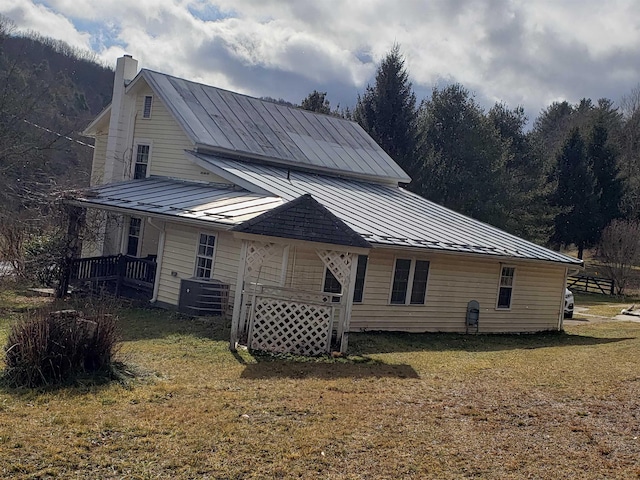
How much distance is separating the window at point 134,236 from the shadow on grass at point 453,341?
892 centimetres

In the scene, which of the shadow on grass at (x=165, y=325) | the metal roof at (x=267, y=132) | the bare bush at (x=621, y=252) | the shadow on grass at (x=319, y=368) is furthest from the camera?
the bare bush at (x=621, y=252)

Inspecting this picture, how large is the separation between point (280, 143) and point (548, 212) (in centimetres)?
2517

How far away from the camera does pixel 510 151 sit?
155 ft

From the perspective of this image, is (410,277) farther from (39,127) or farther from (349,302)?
(39,127)

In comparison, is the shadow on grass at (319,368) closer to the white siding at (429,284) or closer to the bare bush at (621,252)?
the white siding at (429,284)

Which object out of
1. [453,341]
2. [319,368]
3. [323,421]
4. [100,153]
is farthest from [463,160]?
[323,421]

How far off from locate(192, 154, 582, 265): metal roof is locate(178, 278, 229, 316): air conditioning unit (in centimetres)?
285

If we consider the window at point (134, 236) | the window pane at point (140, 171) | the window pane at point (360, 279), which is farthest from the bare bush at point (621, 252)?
the window at point (134, 236)

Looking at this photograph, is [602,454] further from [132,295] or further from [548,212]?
[548,212]

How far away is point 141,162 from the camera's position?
23.0m

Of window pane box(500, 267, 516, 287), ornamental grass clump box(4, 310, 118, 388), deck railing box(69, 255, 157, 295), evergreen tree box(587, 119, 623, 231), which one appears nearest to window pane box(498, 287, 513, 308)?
window pane box(500, 267, 516, 287)

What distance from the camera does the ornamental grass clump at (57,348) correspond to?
8.27 metres

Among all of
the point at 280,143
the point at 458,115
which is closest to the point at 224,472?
the point at 280,143

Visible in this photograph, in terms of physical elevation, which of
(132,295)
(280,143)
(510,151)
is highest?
(510,151)
